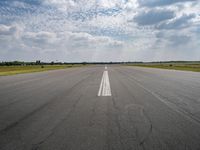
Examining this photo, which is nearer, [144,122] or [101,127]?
[101,127]

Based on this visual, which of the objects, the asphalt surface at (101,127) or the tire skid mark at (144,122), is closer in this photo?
the asphalt surface at (101,127)

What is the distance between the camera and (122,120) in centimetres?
543

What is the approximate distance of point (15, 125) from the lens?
5191mm

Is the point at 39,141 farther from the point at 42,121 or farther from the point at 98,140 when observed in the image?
the point at 42,121

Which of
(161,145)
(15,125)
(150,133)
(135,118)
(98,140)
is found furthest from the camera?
(135,118)

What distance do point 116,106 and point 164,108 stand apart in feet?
4.98

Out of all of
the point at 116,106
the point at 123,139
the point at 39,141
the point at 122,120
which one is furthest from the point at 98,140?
the point at 116,106

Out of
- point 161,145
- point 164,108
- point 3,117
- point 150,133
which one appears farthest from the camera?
point 164,108

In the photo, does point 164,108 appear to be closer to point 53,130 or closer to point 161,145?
point 161,145

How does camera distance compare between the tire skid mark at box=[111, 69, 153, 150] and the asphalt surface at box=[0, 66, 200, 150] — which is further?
the tire skid mark at box=[111, 69, 153, 150]

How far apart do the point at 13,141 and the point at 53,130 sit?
2.86 feet

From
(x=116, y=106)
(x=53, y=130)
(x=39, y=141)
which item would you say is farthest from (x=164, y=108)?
(x=39, y=141)

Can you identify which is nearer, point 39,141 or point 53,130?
point 39,141

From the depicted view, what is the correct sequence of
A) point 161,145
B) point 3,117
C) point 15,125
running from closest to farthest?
point 161,145 < point 15,125 < point 3,117
